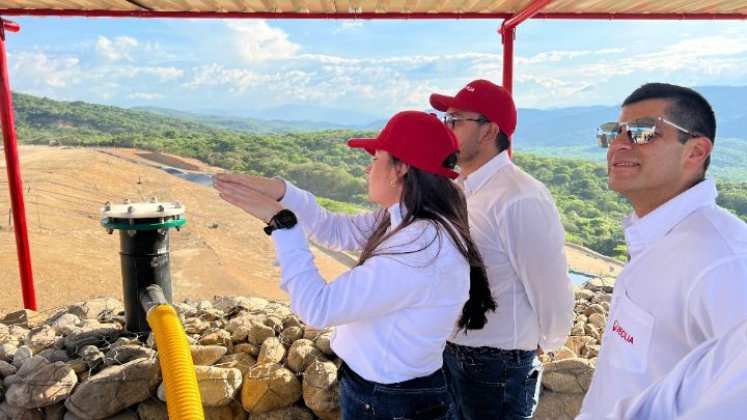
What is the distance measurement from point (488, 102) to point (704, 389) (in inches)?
70.3

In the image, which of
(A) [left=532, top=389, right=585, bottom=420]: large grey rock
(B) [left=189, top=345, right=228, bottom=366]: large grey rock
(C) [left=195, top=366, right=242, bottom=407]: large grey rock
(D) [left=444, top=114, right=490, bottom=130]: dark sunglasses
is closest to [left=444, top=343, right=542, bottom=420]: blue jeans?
(D) [left=444, top=114, right=490, bottom=130]: dark sunglasses

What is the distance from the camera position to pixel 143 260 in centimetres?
320

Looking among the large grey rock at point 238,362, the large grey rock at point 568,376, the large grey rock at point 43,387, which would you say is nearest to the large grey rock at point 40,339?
the large grey rock at point 43,387

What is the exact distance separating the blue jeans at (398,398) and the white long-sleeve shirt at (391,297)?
0.11 ft

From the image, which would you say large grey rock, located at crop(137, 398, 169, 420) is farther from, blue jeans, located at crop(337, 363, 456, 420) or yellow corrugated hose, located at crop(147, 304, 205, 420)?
blue jeans, located at crop(337, 363, 456, 420)

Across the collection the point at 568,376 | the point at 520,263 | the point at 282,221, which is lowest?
the point at 568,376

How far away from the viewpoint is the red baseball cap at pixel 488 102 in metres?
2.30

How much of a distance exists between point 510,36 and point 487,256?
276 cm

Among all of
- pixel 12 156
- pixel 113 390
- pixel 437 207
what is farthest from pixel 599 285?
pixel 12 156

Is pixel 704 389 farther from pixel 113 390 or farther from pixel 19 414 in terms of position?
pixel 19 414

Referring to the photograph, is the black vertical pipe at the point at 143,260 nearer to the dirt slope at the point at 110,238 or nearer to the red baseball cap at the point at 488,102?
the red baseball cap at the point at 488,102

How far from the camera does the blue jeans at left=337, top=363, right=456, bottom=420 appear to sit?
1.66m

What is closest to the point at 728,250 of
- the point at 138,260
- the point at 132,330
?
the point at 138,260

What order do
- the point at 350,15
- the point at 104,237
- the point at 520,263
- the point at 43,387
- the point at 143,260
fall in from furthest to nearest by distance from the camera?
the point at 104,237
the point at 350,15
the point at 143,260
the point at 43,387
the point at 520,263
